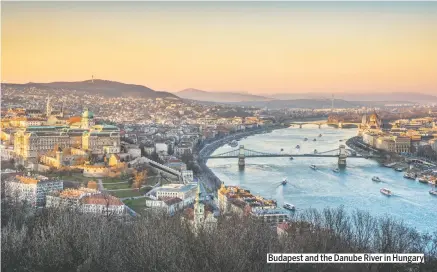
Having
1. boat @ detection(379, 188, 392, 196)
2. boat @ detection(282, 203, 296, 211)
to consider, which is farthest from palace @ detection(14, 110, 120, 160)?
boat @ detection(379, 188, 392, 196)

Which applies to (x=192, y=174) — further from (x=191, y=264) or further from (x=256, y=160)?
(x=191, y=264)

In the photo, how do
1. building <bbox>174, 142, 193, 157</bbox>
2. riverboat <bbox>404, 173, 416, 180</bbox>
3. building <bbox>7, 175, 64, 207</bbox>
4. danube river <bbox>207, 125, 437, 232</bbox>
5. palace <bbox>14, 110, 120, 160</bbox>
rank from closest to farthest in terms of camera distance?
building <bbox>7, 175, 64, 207</bbox>
danube river <bbox>207, 125, 437, 232</bbox>
palace <bbox>14, 110, 120, 160</bbox>
riverboat <bbox>404, 173, 416, 180</bbox>
building <bbox>174, 142, 193, 157</bbox>

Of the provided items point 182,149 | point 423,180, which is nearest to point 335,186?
point 423,180

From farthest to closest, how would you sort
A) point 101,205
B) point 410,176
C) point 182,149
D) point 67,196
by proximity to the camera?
point 182,149 < point 410,176 < point 67,196 < point 101,205

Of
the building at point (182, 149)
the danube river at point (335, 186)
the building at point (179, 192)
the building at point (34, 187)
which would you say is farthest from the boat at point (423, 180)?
the building at point (34, 187)

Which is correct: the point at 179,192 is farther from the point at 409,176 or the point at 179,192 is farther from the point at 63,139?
the point at 409,176

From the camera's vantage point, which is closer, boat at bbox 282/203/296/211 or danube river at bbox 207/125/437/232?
boat at bbox 282/203/296/211

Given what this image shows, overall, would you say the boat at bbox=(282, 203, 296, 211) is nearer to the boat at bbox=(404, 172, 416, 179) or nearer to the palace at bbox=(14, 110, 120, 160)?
the palace at bbox=(14, 110, 120, 160)

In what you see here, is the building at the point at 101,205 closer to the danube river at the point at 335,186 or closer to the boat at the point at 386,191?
the danube river at the point at 335,186
